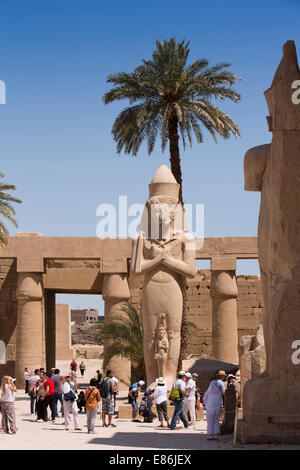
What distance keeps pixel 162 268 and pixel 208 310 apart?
15538mm

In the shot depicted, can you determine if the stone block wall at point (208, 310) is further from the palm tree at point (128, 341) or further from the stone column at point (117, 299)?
the palm tree at point (128, 341)

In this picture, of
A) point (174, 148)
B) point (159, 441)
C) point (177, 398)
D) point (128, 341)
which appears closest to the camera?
point (159, 441)

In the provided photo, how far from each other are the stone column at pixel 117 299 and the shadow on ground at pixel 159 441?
12065 mm

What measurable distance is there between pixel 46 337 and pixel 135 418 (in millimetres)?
13435

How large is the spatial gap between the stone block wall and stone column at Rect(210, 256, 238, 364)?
209 inches

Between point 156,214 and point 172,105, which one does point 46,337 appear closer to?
point 172,105

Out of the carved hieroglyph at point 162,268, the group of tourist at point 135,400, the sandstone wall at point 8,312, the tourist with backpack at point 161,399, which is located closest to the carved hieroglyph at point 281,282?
the group of tourist at point 135,400

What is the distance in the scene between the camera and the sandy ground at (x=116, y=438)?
9469mm

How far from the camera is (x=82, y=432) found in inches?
486

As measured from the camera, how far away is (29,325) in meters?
23.8

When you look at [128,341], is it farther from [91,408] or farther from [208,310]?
[208,310]

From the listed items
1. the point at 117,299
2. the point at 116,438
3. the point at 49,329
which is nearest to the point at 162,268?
the point at 116,438
